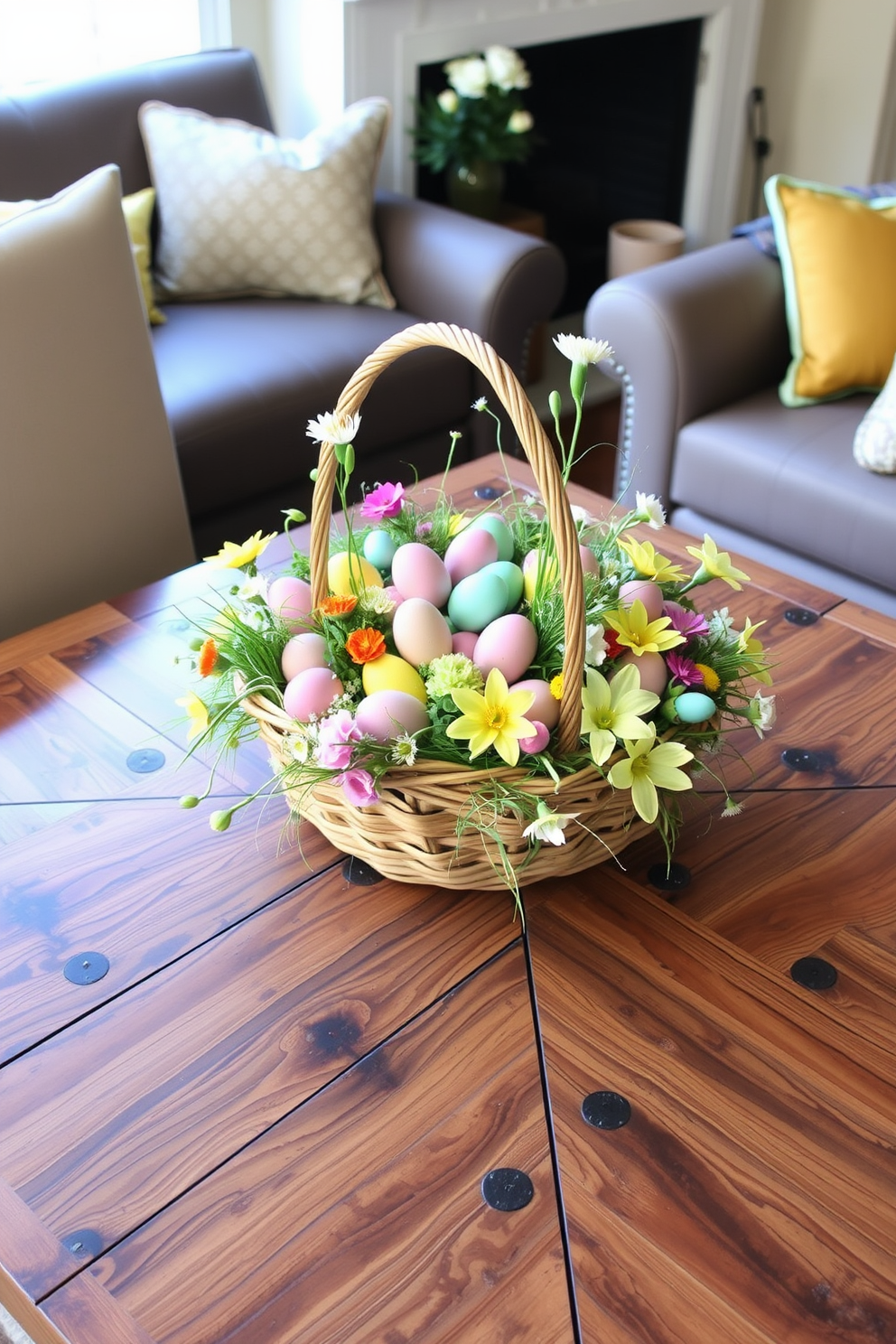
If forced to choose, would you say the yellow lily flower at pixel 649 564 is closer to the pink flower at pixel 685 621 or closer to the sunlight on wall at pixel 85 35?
the pink flower at pixel 685 621

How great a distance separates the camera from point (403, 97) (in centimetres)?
277

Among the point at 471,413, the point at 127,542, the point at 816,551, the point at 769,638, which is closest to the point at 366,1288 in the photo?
the point at 769,638

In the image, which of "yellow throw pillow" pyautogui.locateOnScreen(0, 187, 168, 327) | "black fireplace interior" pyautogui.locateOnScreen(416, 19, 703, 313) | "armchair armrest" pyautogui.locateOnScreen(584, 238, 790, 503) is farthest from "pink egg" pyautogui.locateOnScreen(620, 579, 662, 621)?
"black fireplace interior" pyautogui.locateOnScreen(416, 19, 703, 313)

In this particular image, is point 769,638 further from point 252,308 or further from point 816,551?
point 252,308

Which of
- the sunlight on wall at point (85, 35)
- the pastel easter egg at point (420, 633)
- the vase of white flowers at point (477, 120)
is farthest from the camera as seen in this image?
the vase of white flowers at point (477, 120)

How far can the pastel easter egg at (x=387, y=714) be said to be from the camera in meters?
0.91

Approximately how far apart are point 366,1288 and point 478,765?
36 centimetres

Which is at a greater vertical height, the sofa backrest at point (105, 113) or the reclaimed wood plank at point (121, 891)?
the sofa backrest at point (105, 113)

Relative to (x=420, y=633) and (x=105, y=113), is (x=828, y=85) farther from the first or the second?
(x=420, y=633)

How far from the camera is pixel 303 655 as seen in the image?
98 cm

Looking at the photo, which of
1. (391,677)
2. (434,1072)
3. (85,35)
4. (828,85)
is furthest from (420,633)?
(828,85)

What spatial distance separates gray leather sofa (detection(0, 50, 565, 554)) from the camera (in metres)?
2.14

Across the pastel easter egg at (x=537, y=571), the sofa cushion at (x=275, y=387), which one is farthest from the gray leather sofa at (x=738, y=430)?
the pastel easter egg at (x=537, y=571)

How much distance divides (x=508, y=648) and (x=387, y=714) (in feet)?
0.37
